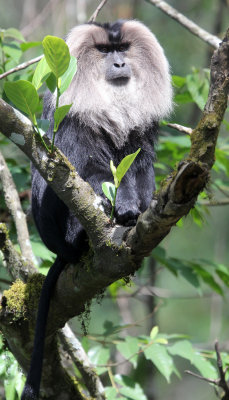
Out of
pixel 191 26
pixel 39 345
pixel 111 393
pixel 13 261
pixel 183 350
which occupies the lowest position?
pixel 111 393

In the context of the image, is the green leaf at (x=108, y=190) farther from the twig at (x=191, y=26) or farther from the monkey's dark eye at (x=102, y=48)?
the twig at (x=191, y=26)

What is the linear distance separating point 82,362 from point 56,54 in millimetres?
1839

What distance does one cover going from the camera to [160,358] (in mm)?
2877

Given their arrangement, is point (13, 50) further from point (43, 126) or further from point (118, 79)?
point (43, 126)

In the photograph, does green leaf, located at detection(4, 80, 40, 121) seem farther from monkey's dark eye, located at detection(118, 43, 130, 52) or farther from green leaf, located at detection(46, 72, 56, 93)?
monkey's dark eye, located at detection(118, 43, 130, 52)

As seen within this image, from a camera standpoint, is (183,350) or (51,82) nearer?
(51,82)

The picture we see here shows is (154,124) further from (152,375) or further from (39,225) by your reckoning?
(152,375)

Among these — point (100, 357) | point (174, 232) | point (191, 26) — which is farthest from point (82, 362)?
point (174, 232)

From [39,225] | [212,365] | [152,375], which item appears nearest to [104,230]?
[39,225]

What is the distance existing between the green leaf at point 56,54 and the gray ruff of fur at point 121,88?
110cm

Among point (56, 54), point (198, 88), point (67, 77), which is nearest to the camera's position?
point (56, 54)

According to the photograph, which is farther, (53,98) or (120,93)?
(120,93)

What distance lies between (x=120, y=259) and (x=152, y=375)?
327 centimetres

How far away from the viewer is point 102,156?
2.91m
